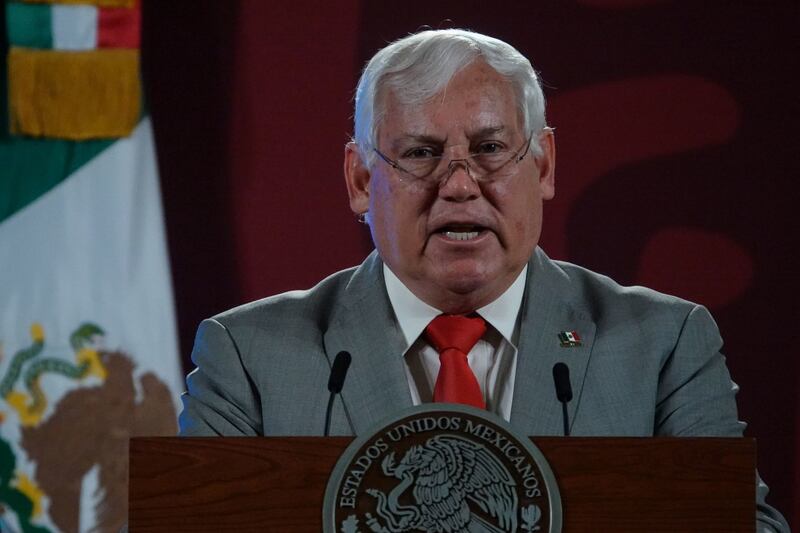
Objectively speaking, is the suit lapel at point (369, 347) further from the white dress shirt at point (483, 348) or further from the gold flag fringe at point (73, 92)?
the gold flag fringe at point (73, 92)

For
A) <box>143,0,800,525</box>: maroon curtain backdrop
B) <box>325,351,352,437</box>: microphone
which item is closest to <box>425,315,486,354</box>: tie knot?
<box>325,351,352,437</box>: microphone

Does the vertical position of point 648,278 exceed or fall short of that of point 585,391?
it falls short

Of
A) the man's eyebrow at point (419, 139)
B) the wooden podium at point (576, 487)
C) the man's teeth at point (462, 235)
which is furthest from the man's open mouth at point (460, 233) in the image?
the wooden podium at point (576, 487)

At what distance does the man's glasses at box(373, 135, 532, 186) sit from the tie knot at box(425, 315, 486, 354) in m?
0.24

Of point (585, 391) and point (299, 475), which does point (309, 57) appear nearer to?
point (585, 391)

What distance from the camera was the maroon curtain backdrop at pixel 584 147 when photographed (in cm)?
321

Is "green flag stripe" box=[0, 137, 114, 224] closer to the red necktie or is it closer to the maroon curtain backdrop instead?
the maroon curtain backdrop

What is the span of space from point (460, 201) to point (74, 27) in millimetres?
1790

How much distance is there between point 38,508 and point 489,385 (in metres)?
1.75

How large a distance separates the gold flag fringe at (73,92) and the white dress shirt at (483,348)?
154 centimetres

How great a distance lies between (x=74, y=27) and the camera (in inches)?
→ 128

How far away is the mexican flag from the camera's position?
319 cm

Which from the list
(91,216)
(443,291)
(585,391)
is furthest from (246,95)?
(585,391)

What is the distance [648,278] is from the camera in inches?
126
